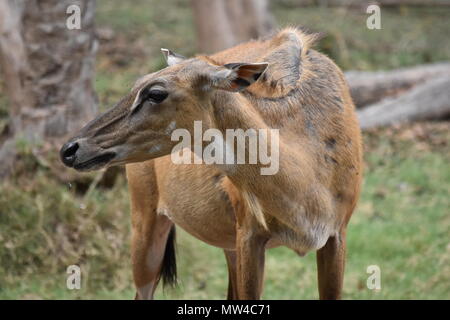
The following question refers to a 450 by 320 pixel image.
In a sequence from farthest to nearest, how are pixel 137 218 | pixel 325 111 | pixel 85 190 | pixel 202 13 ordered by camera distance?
1. pixel 202 13
2. pixel 85 190
3. pixel 137 218
4. pixel 325 111

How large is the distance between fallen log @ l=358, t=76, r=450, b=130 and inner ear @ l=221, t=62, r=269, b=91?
256 inches

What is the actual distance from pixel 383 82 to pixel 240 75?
7260 millimetres

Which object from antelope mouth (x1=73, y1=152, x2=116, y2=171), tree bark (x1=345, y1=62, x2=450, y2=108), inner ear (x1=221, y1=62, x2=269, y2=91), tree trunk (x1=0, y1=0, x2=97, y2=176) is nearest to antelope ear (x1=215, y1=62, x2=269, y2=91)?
inner ear (x1=221, y1=62, x2=269, y2=91)

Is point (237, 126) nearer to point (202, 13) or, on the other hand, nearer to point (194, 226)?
point (194, 226)

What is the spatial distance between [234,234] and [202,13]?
306 inches

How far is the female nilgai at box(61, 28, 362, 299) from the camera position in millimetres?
4531

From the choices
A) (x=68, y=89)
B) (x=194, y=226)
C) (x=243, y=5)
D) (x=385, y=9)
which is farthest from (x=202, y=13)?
(x=194, y=226)

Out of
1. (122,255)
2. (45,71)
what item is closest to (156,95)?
(122,255)

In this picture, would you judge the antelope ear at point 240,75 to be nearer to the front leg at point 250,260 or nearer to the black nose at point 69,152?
the black nose at point 69,152

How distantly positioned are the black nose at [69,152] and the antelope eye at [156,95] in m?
0.45

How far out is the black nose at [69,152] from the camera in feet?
14.8

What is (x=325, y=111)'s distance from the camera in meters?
5.07

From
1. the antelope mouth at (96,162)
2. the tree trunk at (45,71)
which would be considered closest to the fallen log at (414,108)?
the tree trunk at (45,71)

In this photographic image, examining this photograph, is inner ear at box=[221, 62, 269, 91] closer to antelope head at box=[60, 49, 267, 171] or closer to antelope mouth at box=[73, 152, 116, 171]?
antelope head at box=[60, 49, 267, 171]
